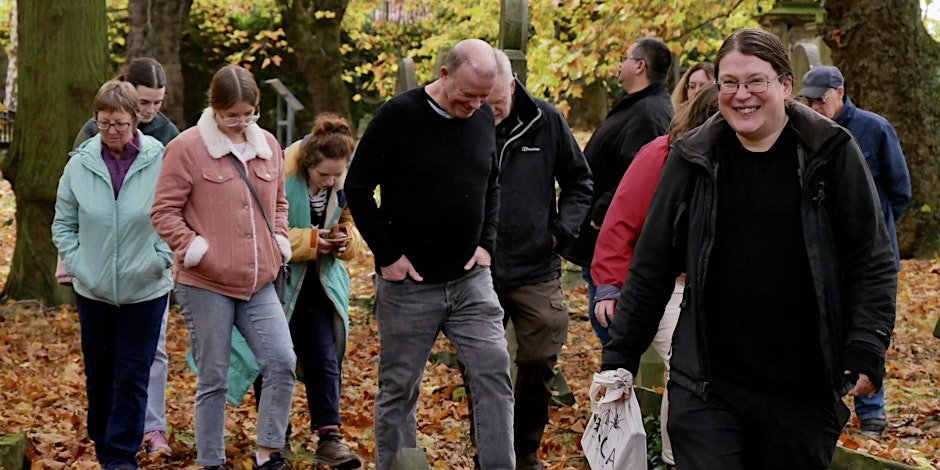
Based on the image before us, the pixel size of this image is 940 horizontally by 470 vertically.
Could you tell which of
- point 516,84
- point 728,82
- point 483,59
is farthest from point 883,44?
point 728,82

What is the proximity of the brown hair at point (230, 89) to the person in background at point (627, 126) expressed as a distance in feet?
7.25

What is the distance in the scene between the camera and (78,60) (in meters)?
12.4

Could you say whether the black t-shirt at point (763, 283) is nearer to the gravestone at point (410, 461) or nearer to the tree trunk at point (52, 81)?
the gravestone at point (410, 461)

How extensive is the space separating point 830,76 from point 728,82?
3.78m

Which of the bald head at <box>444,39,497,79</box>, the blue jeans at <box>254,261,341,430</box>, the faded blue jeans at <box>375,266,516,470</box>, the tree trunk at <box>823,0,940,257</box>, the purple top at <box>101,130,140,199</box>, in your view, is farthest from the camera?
the tree trunk at <box>823,0,940,257</box>

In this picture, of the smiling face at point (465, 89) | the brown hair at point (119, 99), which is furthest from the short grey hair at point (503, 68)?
the brown hair at point (119, 99)

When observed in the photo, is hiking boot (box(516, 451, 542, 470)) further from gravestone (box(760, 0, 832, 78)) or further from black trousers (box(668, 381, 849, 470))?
gravestone (box(760, 0, 832, 78))

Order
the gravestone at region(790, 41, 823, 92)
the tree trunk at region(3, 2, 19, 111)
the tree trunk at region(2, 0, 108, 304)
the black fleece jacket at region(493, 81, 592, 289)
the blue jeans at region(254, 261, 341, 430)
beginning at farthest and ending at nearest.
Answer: the tree trunk at region(3, 2, 19, 111) < the tree trunk at region(2, 0, 108, 304) < the gravestone at region(790, 41, 823, 92) < the blue jeans at region(254, 261, 341, 430) < the black fleece jacket at region(493, 81, 592, 289)

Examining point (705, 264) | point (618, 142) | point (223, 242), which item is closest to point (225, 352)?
point (223, 242)

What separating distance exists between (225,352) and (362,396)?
3.59 m

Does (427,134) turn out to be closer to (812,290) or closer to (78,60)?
(812,290)

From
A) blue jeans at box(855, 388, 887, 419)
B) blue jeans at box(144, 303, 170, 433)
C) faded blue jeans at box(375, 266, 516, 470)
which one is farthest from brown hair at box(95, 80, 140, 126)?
blue jeans at box(855, 388, 887, 419)

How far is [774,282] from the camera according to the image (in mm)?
4066

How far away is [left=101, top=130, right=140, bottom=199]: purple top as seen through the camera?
260 inches
